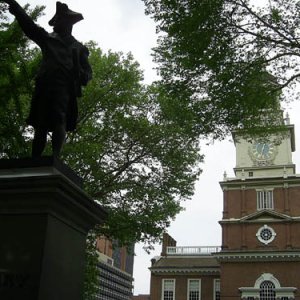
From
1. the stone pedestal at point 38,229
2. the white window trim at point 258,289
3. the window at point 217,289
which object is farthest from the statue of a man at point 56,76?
the window at point 217,289

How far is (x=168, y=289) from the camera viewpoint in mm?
40031

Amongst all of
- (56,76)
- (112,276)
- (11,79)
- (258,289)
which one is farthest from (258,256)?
(112,276)

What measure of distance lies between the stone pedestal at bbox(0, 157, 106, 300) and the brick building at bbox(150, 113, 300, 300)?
2939 centimetres

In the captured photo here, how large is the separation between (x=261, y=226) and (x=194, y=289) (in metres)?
8.76

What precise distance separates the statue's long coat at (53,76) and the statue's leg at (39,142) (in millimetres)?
64

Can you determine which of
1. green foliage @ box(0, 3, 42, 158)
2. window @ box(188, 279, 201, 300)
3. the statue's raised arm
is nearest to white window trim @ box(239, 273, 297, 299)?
window @ box(188, 279, 201, 300)

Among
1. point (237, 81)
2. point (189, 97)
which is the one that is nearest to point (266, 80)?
point (237, 81)

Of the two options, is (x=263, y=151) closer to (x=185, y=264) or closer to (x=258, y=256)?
(x=258, y=256)

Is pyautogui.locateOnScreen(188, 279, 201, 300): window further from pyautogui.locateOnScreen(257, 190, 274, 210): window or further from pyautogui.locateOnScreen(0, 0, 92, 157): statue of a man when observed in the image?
pyautogui.locateOnScreen(0, 0, 92, 157): statue of a man

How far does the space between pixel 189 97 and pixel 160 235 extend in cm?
680

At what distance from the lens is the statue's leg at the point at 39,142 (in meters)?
5.00

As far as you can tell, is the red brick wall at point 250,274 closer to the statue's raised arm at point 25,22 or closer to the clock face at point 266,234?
the clock face at point 266,234

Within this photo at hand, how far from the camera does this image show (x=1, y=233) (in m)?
4.36

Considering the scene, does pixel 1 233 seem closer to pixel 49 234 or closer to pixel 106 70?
pixel 49 234
